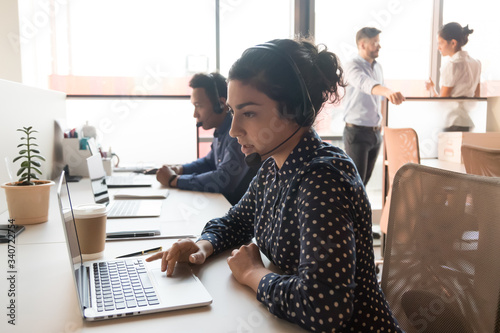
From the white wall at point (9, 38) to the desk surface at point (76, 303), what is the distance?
186 centimetres

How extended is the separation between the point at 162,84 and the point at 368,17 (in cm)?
190

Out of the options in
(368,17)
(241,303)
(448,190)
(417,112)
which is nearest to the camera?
(241,303)

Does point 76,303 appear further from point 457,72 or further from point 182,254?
point 457,72

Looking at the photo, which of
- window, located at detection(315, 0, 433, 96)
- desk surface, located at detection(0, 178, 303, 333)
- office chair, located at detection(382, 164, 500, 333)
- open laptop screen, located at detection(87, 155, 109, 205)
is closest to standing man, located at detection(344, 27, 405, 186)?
window, located at detection(315, 0, 433, 96)

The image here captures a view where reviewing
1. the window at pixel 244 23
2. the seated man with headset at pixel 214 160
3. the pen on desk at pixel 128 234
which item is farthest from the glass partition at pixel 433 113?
the pen on desk at pixel 128 234

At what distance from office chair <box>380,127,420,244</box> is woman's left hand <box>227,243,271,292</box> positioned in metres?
1.44

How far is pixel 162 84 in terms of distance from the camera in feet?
11.0

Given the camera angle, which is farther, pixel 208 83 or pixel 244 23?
pixel 244 23

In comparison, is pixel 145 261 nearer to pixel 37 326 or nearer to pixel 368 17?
pixel 37 326

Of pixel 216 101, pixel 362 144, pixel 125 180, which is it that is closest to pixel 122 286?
pixel 125 180

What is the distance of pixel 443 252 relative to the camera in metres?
0.95

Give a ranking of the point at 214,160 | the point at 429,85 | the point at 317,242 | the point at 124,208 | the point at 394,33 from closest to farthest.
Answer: the point at 317,242 → the point at 124,208 → the point at 214,160 → the point at 429,85 → the point at 394,33

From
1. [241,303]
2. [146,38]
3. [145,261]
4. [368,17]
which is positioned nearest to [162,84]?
[146,38]

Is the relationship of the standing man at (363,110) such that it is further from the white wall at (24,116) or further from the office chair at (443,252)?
the office chair at (443,252)
